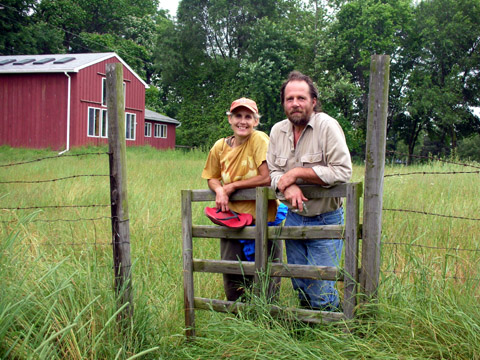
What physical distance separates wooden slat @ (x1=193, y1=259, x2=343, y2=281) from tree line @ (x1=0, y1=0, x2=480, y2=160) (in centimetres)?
3061

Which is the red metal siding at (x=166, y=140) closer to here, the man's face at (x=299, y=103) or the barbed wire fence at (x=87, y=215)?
the barbed wire fence at (x=87, y=215)

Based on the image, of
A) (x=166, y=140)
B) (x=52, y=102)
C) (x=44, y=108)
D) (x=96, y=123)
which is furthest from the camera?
(x=166, y=140)

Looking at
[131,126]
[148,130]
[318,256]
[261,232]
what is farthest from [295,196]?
[148,130]

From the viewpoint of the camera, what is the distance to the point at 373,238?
333 centimetres

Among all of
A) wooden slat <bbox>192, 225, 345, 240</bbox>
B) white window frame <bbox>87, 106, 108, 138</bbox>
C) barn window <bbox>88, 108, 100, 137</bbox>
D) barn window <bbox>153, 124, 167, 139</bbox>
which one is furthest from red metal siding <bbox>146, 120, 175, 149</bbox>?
wooden slat <bbox>192, 225, 345, 240</bbox>

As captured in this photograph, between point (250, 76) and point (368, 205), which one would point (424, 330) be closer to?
point (368, 205)

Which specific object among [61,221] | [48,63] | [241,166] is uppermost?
[48,63]

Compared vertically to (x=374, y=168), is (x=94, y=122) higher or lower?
higher

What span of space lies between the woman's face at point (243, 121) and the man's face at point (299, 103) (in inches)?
13.0

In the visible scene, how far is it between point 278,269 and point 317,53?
3415cm

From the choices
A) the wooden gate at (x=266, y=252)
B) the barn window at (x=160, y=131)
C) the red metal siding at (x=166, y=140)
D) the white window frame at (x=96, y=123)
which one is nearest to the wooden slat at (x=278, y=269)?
the wooden gate at (x=266, y=252)

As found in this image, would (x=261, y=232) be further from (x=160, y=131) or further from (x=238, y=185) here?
(x=160, y=131)

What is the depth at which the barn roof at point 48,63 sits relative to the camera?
1028 inches

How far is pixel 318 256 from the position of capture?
358 centimetres
